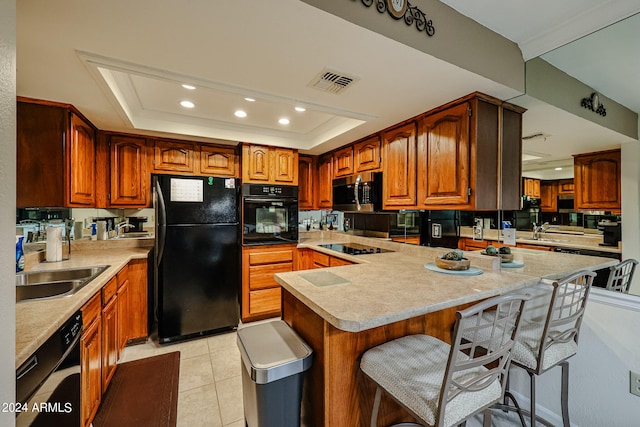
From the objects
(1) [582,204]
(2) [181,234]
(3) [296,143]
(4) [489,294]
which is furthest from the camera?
(3) [296,143]

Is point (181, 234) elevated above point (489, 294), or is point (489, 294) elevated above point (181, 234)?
point (181, 234)

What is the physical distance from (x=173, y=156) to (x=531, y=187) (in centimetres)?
356

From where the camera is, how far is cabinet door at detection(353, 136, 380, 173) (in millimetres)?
2906

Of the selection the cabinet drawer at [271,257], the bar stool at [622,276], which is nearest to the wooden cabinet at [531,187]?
the bar stool at [622,276]

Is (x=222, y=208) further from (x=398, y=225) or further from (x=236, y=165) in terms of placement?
(x=398, y=225)

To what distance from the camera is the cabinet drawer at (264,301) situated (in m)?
3.20

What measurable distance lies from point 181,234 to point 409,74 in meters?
2.53

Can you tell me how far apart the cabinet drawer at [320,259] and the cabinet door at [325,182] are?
33.5 inches

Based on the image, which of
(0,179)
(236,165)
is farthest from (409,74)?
(236,165)

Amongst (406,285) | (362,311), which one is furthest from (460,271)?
(362,311)

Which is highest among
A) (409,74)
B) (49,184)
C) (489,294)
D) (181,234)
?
(409,74)

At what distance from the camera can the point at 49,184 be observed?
2.08 metres

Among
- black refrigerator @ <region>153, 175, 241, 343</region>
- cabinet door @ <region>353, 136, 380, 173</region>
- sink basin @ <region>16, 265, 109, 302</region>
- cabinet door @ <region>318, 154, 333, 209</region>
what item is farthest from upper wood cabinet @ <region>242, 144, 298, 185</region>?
sink basin @ <region>16, 265, 109, 302</region>

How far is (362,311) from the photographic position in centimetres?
113
